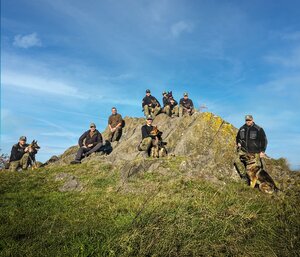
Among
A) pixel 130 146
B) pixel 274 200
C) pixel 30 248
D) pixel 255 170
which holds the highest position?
pixel 130 146

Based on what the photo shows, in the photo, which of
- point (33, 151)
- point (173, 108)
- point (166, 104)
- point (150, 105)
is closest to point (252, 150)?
point (173, 108)

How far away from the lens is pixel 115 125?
80.8 ft

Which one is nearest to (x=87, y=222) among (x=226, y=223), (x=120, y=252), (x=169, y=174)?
(x=120, y=252)

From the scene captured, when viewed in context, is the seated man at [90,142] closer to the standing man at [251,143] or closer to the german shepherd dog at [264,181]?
the standing man at [251,143]

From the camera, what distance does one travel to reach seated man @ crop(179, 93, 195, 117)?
25.6 m

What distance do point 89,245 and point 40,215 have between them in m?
3.75

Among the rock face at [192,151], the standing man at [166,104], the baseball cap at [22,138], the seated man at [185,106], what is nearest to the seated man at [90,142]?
the rock face at [192,151]

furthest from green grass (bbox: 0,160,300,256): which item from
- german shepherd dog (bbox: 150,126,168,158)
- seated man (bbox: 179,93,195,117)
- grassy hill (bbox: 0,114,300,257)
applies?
seated man (bbox: 179,93,195,117)

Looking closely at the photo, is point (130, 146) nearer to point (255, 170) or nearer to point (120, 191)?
point (120, 191)

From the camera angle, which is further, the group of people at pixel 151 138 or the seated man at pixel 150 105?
the seated man at pixel 150 105

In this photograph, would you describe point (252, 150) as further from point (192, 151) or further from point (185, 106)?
point (185, 106)

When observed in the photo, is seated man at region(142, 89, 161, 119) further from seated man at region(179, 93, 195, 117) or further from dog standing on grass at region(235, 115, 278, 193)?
dog standing on grass at region(235, 115, 278, 193)

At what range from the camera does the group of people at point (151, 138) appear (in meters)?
13.1

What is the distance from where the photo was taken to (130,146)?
20781 millimetres
